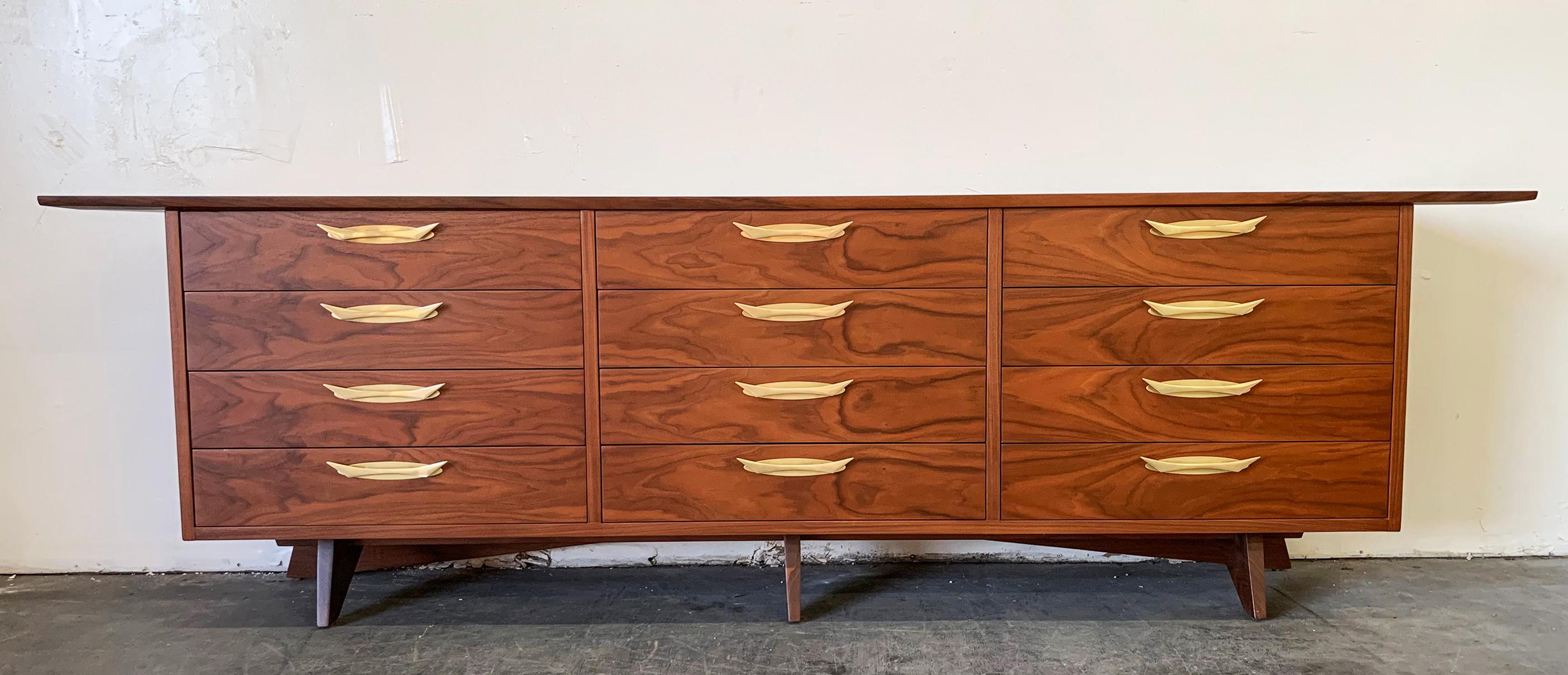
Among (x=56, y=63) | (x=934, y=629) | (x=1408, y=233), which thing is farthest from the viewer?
A: (x=56, y=63)

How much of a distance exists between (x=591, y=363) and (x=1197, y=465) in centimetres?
115

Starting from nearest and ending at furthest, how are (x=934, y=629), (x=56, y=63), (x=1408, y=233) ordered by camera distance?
(x=1408, y=233) → (x=934, y=629) → (x=56, y=63)

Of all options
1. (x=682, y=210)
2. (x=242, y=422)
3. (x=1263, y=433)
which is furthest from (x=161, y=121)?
(x=1263, y=433)

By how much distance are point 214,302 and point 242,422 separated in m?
0.22

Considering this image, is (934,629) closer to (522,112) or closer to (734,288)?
(734,288)

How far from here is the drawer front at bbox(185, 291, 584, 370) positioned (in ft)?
4.70

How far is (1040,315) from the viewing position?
145 centimetres

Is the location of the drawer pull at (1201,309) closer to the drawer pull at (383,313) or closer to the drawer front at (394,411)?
the drawer front at (394,411)

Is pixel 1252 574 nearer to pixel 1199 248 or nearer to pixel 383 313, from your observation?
pixel 1199 248

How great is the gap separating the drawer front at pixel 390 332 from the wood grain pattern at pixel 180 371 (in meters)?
0.02

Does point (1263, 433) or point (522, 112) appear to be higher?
point (522, 112)

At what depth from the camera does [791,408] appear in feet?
4.83

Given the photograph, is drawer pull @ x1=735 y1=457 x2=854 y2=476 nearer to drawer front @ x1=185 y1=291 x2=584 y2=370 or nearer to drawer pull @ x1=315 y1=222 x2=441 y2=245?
drawer front @ x1=185 y1=291 x2=584 y2=370

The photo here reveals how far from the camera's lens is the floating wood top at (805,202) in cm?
140
